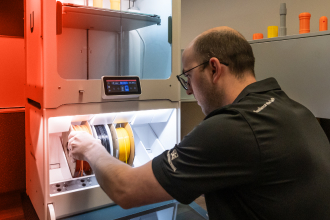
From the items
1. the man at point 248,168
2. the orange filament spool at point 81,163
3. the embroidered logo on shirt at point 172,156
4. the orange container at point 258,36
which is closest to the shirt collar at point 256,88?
the man at point 248,168

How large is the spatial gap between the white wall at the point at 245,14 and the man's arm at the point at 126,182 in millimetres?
1805

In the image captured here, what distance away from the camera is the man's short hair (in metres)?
0.94

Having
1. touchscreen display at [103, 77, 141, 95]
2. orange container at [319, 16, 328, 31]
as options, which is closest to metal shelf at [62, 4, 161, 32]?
touchscreen display at [103, 77, 141, 95]

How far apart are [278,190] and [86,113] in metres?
0.77

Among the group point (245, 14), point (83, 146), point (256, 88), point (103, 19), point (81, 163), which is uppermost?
point (245, 14)

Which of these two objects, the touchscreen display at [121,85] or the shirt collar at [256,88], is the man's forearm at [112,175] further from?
the shirt collar at [256,88]

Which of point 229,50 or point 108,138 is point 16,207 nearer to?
point 108,138

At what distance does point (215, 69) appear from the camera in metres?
0.95

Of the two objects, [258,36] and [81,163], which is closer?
[81,163]

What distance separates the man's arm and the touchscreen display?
282mm

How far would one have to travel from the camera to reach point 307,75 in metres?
1.67

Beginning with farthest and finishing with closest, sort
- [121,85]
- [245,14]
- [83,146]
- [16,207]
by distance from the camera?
1. [245,14]
2. [16,207]
3. [121,85]
4. [83,146]

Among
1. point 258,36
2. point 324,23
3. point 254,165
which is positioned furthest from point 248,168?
point 258,36

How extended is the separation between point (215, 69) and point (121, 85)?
47 cm
